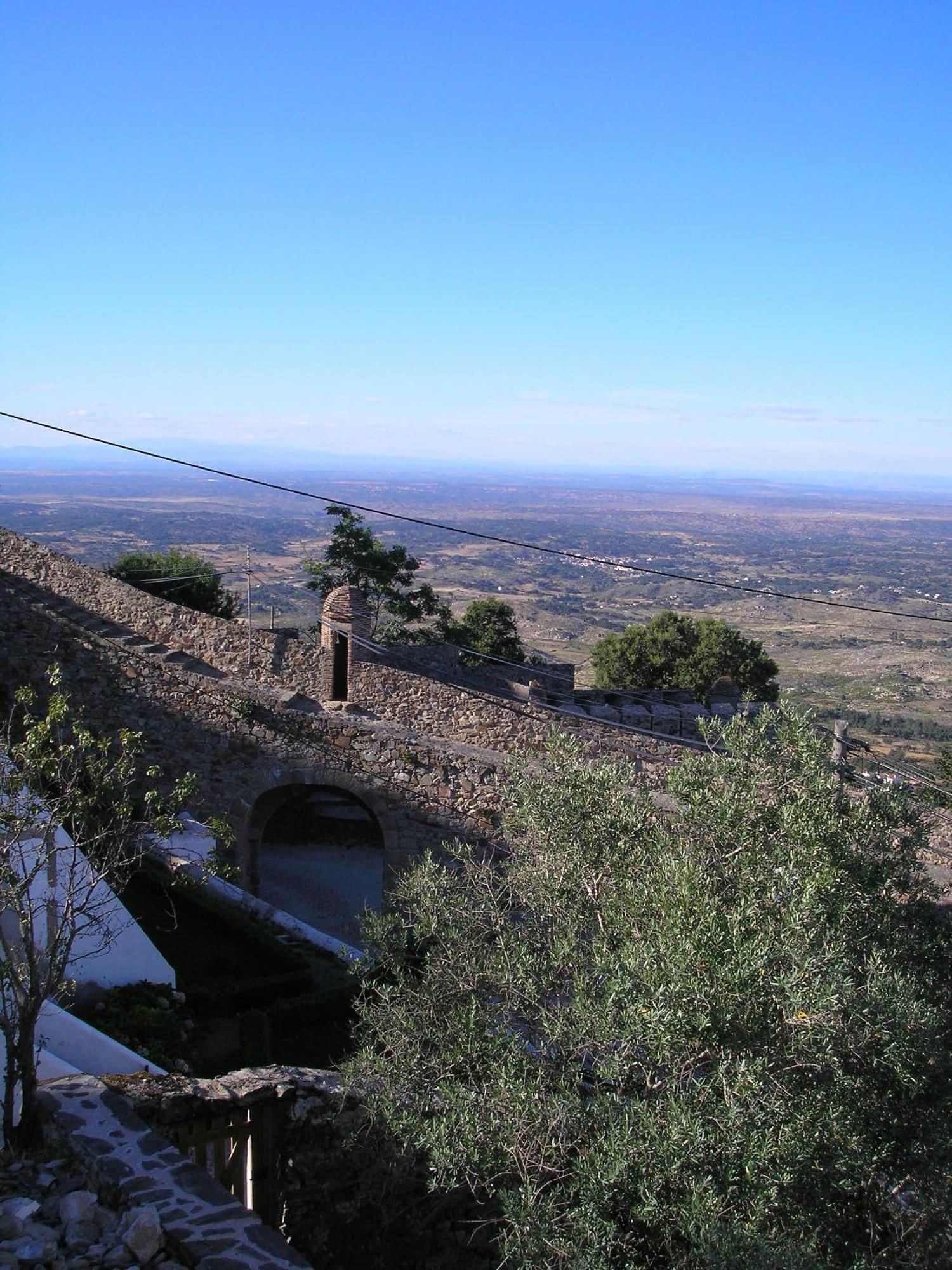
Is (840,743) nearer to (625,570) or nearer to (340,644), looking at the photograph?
(340,644)

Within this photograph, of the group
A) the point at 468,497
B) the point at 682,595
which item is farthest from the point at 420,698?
the point at 468,497

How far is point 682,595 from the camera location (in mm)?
84125

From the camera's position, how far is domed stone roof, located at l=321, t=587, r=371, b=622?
1464 cm

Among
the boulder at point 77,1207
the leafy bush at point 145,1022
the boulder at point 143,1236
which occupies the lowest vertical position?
the leafy bush at point 145,1022

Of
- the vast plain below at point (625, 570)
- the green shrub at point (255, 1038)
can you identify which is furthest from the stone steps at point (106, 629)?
the vast plain below at point (625, 570)

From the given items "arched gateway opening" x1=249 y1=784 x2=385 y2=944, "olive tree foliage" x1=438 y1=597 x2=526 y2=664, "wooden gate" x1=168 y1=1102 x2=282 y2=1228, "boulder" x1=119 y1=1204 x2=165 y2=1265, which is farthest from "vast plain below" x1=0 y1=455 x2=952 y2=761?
"boulder" x1=119 y1=1204 x2=165 y2=1265

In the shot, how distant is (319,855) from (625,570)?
7124 cm

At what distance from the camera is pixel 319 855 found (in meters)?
17.9

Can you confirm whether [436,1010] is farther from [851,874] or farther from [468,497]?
[468,497]

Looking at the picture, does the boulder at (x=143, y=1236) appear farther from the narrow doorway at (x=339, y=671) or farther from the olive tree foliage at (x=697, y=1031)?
the narrow doorway at (x=339, y=671)

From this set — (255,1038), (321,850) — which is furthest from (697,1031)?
(321,850)

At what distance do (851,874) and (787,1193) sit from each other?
7.07 ft

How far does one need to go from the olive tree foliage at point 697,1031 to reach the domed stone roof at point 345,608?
766 centimetres

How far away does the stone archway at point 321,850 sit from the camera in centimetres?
1353
